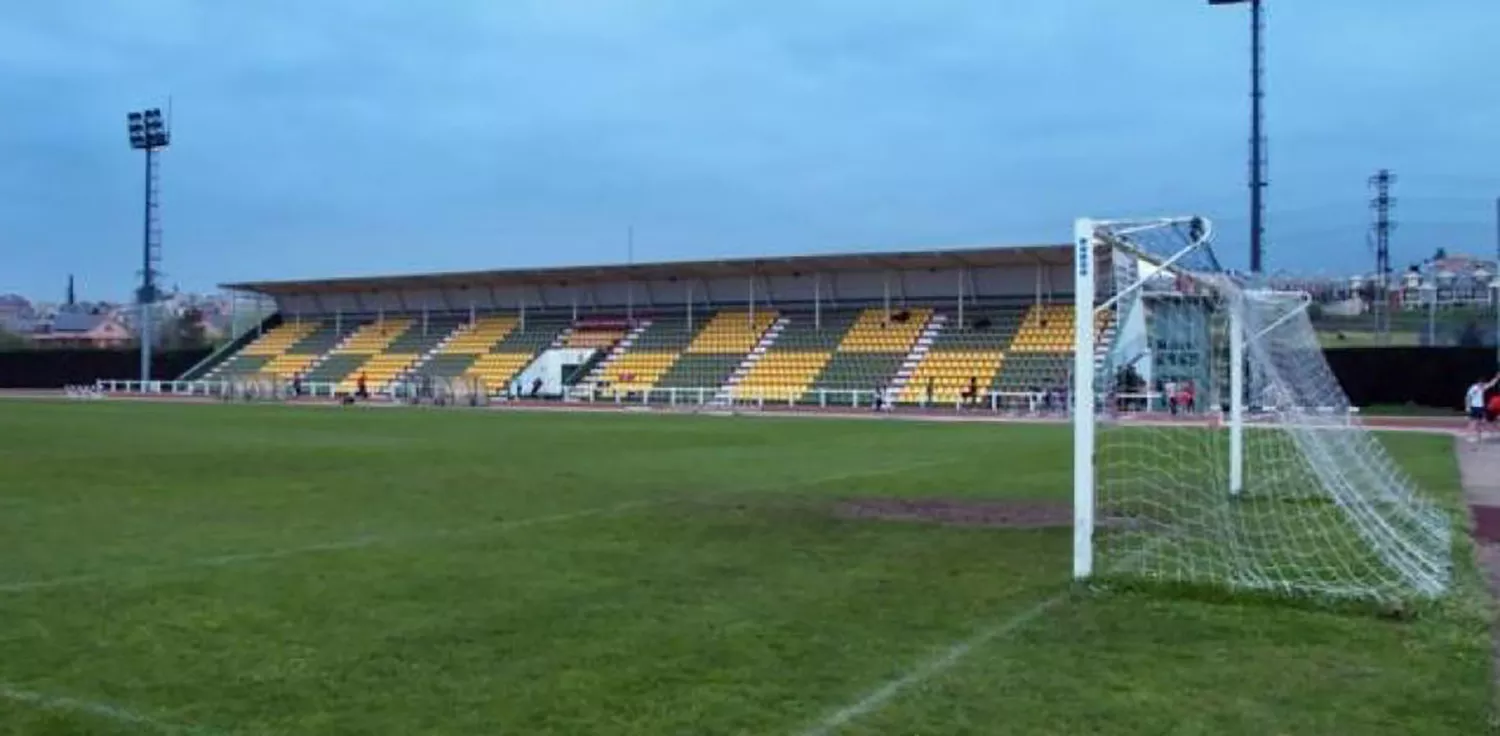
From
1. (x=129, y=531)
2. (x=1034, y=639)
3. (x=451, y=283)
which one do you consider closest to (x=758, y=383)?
(x=451, y=283)

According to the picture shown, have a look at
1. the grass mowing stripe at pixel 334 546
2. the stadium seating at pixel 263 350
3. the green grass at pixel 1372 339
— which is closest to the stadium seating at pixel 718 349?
the green grass at pixel 1372 339

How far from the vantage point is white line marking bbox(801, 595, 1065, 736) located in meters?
5.67

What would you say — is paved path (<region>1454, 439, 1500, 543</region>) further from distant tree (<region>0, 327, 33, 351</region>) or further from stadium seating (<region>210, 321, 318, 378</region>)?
distant tree (<region>0, 327, 33, 351</region>)

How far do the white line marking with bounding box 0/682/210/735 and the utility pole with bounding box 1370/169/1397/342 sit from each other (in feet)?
141

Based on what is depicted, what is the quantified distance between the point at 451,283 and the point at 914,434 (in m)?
40.7

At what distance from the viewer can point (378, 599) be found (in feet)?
27.8

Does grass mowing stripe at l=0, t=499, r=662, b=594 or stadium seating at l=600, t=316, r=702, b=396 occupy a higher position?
stadium seating at l=600, t=316, r=702, b=396

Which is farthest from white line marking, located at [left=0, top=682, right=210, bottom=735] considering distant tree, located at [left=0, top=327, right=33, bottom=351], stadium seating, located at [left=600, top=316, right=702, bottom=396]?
distant tree, located at [left=0, top=327, right=33, bottom=351]

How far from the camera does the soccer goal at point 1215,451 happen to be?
30.9 ft

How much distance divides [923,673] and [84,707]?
390cm

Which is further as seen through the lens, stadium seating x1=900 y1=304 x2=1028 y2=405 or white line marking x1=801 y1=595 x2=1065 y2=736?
stadium seating x1=900 y1=304 x2=1028 y2=405

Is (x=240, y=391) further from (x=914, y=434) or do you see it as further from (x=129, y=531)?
(x=129, y=531)

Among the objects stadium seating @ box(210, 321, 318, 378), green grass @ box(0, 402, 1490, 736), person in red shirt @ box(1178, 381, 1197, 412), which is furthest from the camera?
stadium seating @ box(210, 321, 318, 378)

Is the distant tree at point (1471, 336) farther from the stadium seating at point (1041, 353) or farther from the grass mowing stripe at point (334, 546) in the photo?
the grass mowing stripe at point (334, 546)
